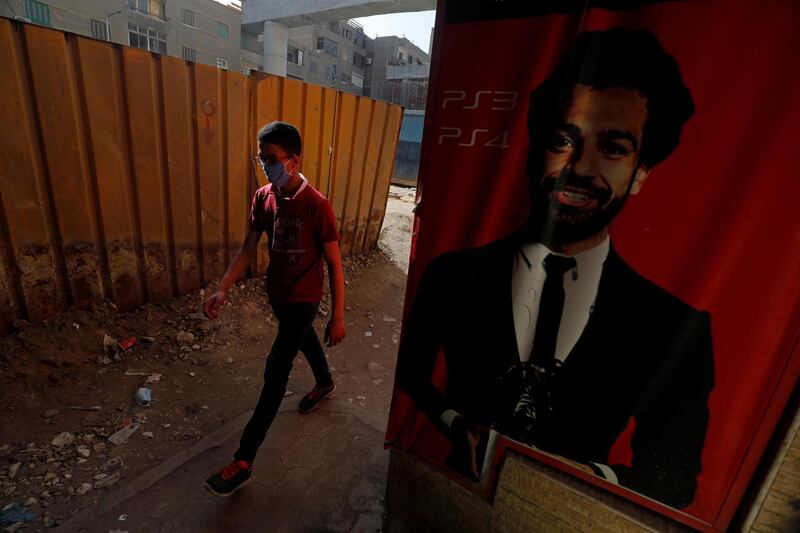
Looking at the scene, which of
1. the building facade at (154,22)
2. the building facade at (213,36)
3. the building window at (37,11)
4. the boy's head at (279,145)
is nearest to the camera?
the boy's head at (279,145)

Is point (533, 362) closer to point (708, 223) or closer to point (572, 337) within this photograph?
point (572, 337)

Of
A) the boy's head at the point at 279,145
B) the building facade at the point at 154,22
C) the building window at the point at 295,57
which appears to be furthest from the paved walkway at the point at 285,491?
the building window at the point at 295,57

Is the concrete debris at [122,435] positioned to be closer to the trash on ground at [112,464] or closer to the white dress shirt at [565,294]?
the trash on ground at [112,464]

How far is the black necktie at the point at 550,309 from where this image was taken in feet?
4.31

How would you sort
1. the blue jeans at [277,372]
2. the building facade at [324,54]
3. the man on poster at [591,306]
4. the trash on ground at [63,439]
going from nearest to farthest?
the man on poster at [591,306] → the blue jeans at [277,372] → the trash on ground at [63,439] → the building facade at [324,54]

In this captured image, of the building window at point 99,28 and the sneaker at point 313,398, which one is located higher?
the building window at point 99,28

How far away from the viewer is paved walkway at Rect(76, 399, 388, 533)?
1973mm

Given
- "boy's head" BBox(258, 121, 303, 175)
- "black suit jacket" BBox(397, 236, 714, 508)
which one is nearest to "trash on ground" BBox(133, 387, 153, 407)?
"boy's head" BBox(258, 121, 303, 175)

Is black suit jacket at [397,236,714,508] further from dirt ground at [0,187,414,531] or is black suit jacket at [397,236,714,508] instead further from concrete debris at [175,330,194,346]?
concrete debris at [175,330,194,346]

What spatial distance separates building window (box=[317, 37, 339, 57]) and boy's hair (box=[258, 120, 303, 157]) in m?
34.6

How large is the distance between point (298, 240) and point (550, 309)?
1409 mm

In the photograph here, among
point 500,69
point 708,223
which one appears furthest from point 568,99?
point 708,223

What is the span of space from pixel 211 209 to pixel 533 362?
3463 mm

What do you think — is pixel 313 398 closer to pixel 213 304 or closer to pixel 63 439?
pixel 213 304
